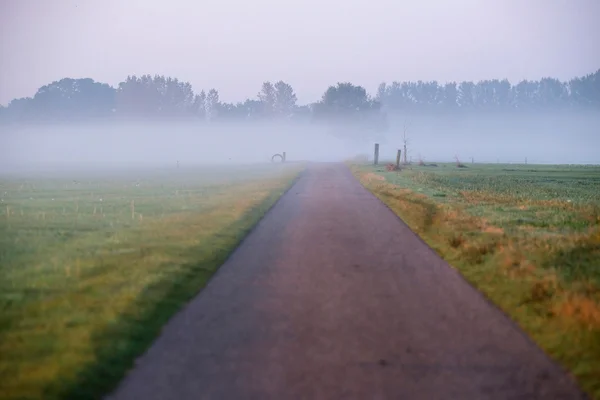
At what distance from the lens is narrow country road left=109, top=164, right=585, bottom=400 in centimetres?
637

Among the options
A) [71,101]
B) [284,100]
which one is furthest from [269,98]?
[71,101]

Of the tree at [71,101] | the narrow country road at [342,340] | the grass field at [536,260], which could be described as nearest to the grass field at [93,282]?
the narrow country road at [342,340]

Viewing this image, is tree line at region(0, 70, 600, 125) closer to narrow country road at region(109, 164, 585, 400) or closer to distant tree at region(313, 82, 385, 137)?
distant tree at region(313, 82, 385, 137)

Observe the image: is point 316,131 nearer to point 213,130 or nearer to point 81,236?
point 213,130

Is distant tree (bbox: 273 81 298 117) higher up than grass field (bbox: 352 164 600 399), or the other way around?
distant tree (bbox: 273 81 298 117)

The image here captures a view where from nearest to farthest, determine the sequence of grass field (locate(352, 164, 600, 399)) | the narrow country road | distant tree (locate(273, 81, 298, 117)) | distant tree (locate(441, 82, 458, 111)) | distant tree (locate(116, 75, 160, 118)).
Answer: the narrow country road, grass field (locate(352, 164, 600, 399)), distant tree (locate(116, 75, 160, 118)), distant tree (locate(273, 81, 298, 117)), distant tree (locate(441, 82, 458, 111))

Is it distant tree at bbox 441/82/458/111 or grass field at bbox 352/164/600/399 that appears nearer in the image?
grass field at bbox 352/164/600/399

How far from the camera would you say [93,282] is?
36.4 ft

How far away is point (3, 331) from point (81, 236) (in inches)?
366

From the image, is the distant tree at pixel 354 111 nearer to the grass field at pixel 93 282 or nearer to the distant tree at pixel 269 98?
the distant tree at pixel 269 98

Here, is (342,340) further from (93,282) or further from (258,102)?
(258,102)

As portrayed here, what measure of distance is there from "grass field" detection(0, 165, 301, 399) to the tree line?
377 ft

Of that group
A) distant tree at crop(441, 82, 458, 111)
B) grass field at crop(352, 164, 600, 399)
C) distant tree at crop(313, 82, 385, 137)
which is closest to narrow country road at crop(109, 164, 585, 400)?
grass field at crop(352, 164, 600, 399)

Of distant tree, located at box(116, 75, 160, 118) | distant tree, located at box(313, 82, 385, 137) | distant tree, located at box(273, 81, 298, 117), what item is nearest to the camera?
distant tree, located at box(313, 82, 385, 137)
